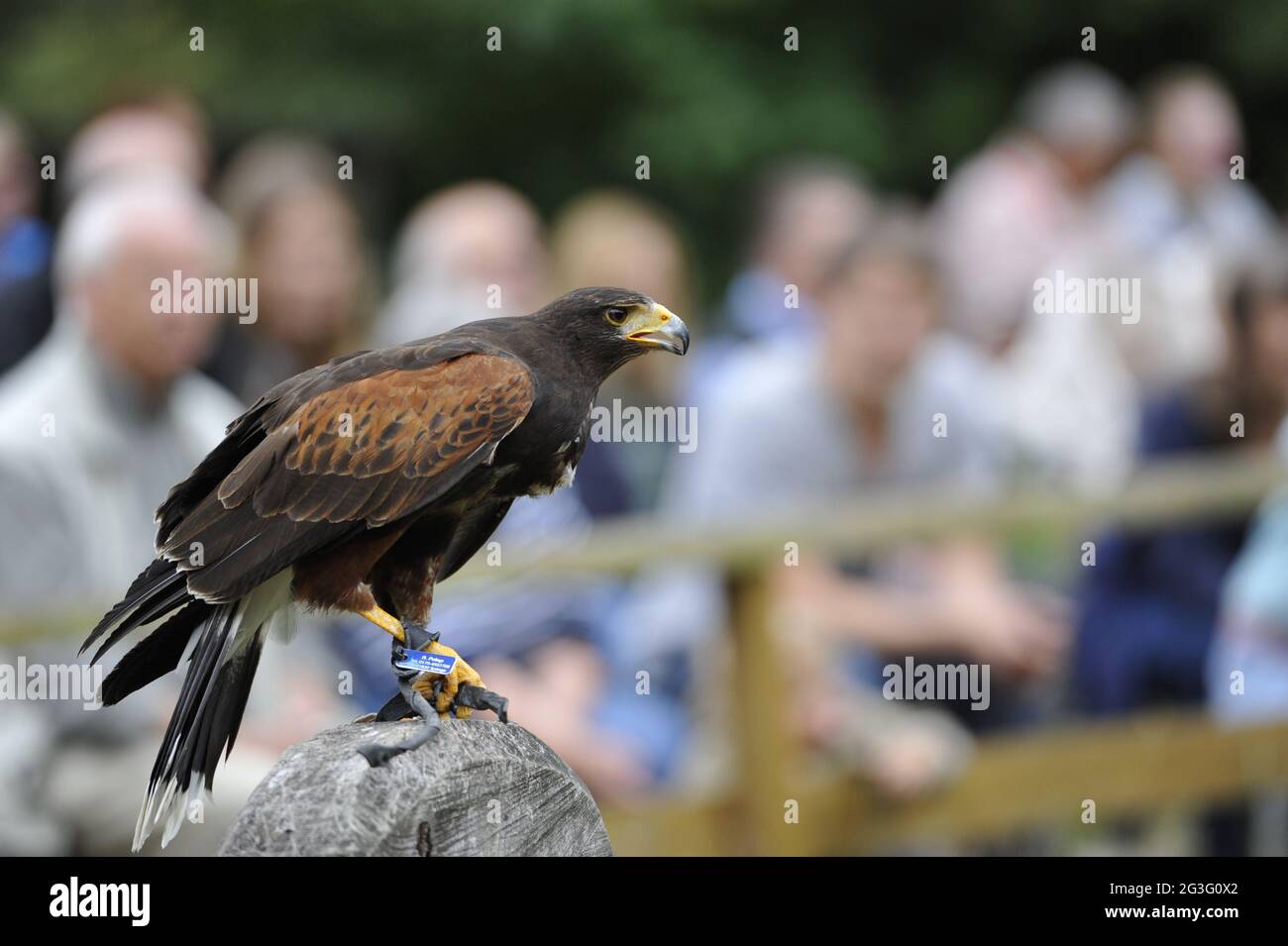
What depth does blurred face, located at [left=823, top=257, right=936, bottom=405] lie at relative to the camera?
7.18m

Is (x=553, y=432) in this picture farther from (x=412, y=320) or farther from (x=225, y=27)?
(x=225, y=27)

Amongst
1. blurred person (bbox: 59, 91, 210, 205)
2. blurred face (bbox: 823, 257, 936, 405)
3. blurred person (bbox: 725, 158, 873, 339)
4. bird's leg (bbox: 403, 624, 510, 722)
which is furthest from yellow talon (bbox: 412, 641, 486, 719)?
blurred person (bbox: 725, 158, 873, 339)

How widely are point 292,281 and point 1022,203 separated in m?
5.02

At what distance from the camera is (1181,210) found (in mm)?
10922

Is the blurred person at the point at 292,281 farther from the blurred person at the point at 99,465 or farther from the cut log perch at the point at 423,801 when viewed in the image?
the cut log perch at the point at 423,801

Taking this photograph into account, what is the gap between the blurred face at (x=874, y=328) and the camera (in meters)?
7.18

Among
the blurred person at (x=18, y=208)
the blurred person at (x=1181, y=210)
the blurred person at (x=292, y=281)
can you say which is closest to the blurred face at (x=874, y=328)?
the blurred person at (x=292, y=281)

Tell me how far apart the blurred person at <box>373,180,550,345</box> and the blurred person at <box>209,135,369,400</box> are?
27cm

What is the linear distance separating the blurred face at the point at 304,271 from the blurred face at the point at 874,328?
1938mm

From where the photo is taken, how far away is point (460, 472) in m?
3.35

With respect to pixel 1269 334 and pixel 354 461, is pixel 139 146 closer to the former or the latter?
pixel 1269 334

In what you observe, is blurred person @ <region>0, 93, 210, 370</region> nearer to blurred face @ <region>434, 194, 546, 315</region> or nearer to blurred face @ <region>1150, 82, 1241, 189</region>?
blurred face @ <region>434, 194, 546, 315</region>
